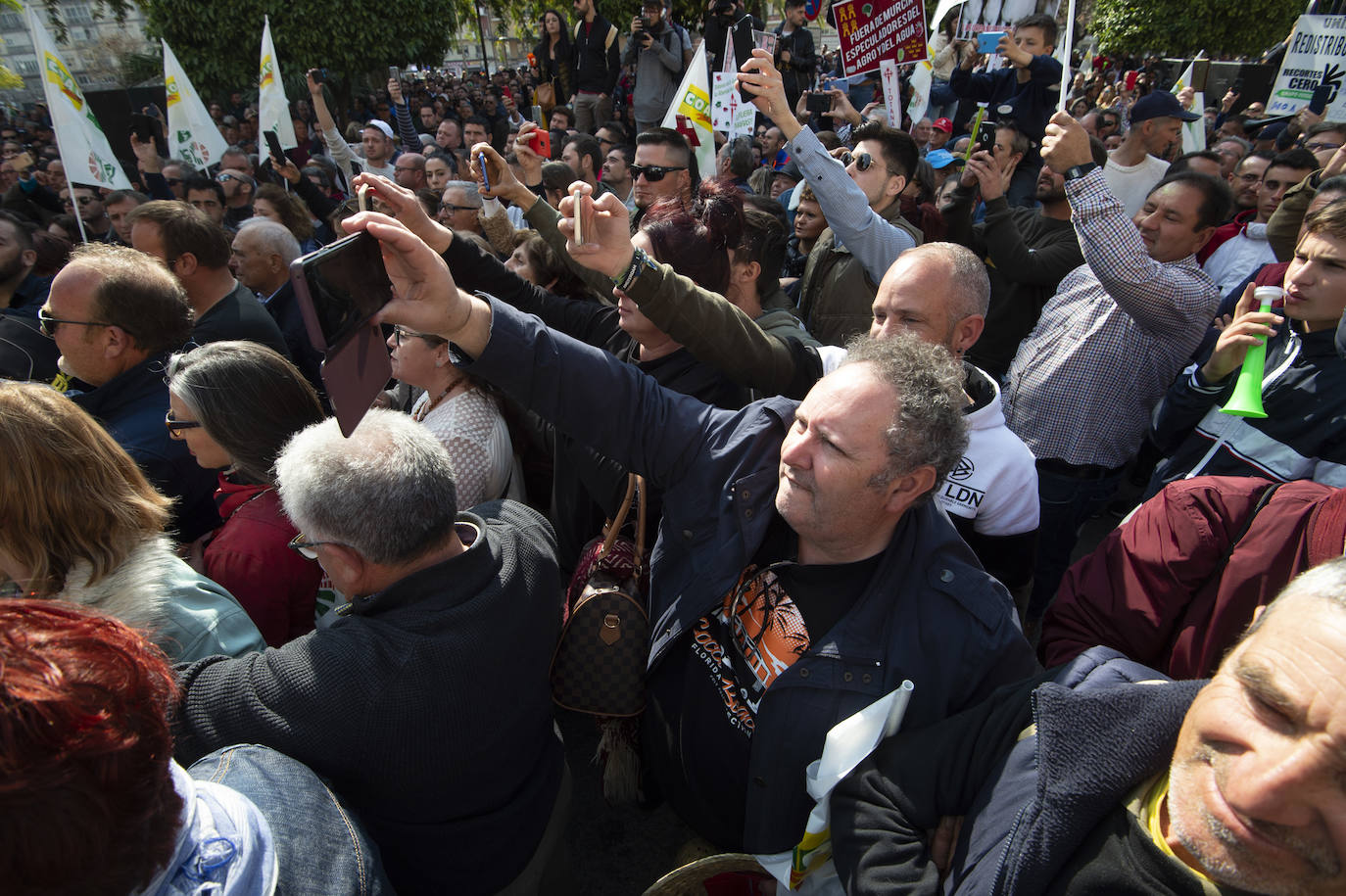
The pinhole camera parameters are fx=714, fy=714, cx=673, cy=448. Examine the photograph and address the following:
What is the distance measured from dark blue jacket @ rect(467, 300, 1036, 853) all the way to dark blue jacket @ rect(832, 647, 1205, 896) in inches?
5.0

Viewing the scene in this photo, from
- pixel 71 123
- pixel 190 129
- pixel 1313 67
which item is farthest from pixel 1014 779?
pixel 1313 67

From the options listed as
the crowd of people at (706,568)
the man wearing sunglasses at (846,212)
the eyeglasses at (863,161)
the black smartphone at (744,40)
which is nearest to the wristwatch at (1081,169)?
the crowd of people at (706,568)

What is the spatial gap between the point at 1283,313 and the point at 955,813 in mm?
2275

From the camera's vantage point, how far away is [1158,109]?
17.0ft

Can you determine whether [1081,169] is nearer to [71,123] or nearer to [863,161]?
[863,161]

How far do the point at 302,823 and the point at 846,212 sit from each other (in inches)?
108

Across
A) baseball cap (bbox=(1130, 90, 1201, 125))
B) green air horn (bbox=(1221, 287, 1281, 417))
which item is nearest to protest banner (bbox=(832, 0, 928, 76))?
baseball cap (bbox=(1130, 90, 1201, 125))

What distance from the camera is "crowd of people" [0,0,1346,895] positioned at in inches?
39.3

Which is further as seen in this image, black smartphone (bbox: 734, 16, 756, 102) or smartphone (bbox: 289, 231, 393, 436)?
black smartphone (bbox: 734, 16, 756, 102)

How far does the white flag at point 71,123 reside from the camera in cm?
529

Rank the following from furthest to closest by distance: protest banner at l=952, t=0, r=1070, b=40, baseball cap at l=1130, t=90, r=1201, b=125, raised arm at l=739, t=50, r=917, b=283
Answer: protest banner at l=952, t=0, r=1070, b=40 → baseball cap at l=1130, t=90, r=1201, b=125 → raised arm at l=739, t=50, r=917, b=283

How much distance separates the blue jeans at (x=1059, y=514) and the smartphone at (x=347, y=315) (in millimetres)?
2796

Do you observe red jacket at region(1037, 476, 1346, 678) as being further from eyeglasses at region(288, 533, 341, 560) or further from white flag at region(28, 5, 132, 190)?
white flag at region(28, 5, 132, 190)

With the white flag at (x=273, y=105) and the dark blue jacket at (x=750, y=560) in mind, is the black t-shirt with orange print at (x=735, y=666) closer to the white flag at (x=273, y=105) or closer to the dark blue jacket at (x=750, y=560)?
the dark blue jacket at (x=750, y=560)
